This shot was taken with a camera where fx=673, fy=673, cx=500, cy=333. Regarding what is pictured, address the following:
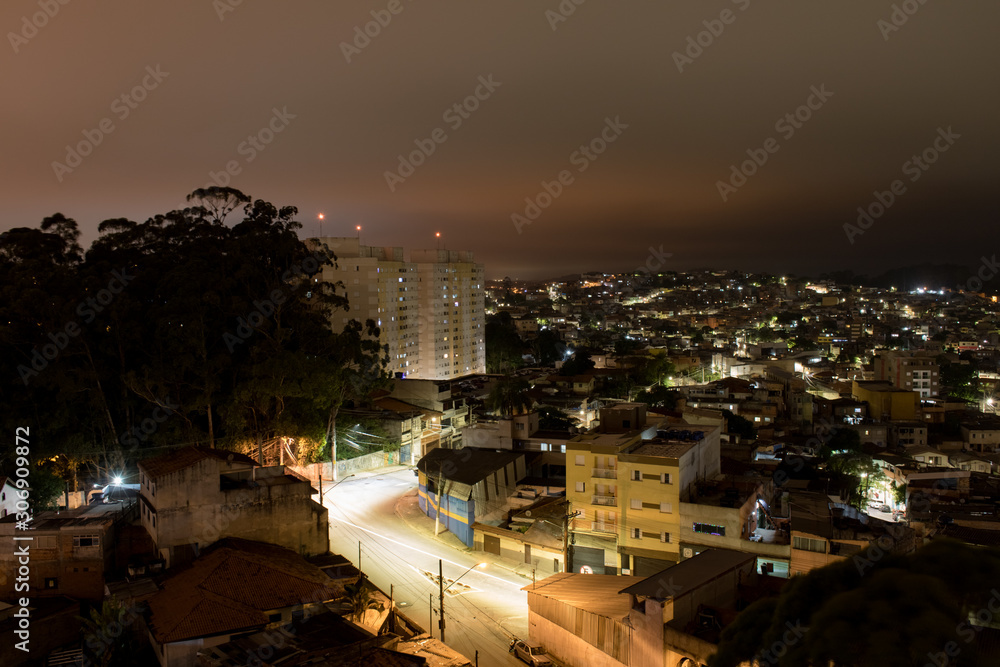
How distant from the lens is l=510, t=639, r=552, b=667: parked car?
9.32 metres

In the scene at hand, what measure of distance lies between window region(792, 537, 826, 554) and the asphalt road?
14.6 ft

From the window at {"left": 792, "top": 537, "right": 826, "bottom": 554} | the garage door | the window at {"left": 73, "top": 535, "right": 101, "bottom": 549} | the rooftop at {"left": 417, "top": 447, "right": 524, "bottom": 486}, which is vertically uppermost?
the window at {"left": 73, "top": 535, "right": 101, "bottom": 549}

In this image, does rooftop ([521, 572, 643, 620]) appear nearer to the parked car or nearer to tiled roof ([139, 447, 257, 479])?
the parked car

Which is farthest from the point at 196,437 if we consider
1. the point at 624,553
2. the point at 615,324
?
the point at 615,324

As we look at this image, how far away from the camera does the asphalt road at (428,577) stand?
396 inches

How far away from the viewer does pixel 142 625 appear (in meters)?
8.92

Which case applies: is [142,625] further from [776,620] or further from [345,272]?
[345,272]

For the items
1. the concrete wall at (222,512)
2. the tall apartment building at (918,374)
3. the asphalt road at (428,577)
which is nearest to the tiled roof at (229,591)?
the concrete wall at (222,512)

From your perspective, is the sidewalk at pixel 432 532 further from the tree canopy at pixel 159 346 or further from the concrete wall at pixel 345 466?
the tree canopy at pixel 159 346

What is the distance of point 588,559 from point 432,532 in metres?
3.40

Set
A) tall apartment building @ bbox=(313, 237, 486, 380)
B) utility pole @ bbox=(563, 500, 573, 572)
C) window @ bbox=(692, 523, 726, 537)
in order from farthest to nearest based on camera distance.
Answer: tall apartment building @ bbox=(313, 237, 486, 380) → utility pole @ bbox=(563, 500, 573, 572) → window @ bbox=(692, 523, 726, 537)

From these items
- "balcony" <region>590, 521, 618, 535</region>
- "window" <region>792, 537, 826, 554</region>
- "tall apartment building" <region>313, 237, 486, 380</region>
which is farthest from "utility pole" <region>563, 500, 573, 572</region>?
"tall apartment building" <region>313, 237, 486, 380</region>

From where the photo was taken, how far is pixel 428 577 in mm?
11922

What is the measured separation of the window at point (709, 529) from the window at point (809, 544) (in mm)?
1309
